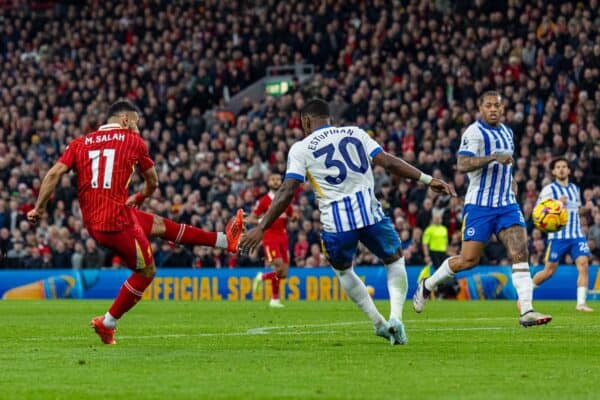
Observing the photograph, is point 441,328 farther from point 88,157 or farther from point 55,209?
point 55,209

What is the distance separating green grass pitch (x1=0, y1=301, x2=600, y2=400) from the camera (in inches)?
316

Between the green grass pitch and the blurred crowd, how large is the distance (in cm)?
1172

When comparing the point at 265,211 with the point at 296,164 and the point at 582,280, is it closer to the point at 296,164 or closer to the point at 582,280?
the point at 582,280

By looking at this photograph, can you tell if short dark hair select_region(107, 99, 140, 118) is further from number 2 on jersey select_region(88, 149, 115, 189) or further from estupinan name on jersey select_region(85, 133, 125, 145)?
number 2 on jersey select_region(88, 149, 115, 189)

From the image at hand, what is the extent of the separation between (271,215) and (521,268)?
3995 mm

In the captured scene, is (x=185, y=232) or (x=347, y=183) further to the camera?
(x=185, y=232)

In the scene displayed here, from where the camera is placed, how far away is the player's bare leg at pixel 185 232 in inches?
514

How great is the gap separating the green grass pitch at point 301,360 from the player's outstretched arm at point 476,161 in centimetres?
179

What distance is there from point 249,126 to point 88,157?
72.4 feet

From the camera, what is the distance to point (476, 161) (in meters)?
13.7

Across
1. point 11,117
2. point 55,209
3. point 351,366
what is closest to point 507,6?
point 55,209

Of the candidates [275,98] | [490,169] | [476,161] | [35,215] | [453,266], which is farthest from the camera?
[275,98]

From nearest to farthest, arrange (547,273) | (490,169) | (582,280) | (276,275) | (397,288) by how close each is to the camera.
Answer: (397,288)
(490,169)
(582,280)
(547,273)
(276,275)

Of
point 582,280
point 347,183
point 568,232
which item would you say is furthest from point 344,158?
point 582,280
